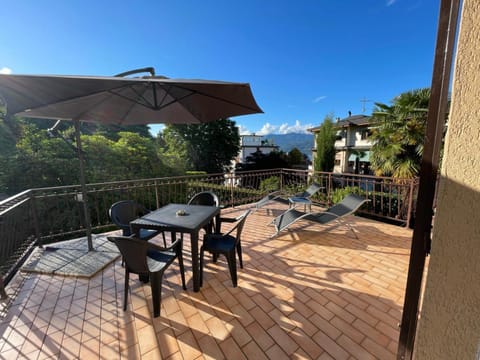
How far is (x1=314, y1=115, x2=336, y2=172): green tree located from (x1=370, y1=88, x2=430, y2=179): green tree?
6676mm

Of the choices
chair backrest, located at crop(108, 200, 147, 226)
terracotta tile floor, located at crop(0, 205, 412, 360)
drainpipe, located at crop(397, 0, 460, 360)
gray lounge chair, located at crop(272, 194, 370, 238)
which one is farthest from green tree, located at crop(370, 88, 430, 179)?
chair backrest, located at crop(108, 200, 147, 226)

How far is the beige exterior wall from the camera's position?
2.34 ft

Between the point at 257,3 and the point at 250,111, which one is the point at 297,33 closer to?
the point at 257,3

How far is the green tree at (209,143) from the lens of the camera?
663 inches

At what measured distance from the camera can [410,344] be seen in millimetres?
1057

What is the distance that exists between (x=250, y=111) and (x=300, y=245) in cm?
231

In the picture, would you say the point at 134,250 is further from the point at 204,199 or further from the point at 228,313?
the point at 204,199

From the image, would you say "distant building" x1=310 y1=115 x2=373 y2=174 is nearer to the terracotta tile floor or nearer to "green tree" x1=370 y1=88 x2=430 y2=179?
"green tree" x1=370 y1=88 x2=430 y2=179

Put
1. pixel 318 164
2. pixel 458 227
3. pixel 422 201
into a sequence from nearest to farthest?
pixel 458 227 → pixel 422 201 → pixel 318 164

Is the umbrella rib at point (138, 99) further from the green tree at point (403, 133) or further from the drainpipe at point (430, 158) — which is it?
the green tree at point (403, 133)

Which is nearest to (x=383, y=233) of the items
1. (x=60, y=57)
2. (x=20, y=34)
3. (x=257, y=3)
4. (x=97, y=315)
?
(x=97, y=315)

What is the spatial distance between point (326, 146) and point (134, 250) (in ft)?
45.0

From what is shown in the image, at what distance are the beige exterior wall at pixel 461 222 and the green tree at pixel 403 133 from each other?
6220 millimetres

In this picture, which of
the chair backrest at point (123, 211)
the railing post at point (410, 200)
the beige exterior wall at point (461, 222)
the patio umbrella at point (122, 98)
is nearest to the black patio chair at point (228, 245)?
the chair backrest at point (123, 211)
